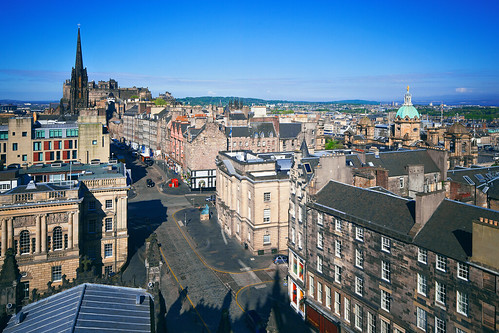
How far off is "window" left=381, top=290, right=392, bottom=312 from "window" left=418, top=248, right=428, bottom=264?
4.08 metres

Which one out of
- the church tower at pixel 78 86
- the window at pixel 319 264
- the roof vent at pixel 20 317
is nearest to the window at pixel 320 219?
the window at pixel 319 264

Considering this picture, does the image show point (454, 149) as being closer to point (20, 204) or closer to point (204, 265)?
point (204, 265)

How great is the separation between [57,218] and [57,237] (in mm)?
2036

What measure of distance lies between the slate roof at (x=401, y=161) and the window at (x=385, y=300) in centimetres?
2827

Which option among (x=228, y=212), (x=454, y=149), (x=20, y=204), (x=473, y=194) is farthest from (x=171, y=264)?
(x=454, y=149)

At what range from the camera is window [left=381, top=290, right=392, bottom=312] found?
28750mm

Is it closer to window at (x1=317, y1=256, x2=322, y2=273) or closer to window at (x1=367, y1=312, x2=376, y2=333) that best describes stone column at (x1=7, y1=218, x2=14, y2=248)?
window at (x1=317, y1=256, x2=322, y2=273)

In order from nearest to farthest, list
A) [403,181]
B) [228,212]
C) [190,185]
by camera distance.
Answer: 1. [403,181]
2. [228,212]
3. [190,185]

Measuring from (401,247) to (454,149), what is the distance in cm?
5279

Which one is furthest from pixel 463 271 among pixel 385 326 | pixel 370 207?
pixel 370 207

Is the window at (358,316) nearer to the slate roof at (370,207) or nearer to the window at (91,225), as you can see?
the slate roof at (370,207)

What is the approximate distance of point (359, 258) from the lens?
31312 millimetres

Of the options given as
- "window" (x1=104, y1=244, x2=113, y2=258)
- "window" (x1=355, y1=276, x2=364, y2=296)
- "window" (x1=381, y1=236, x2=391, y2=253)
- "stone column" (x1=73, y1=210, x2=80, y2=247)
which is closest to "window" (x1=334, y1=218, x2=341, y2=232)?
"window" (x1=355, y1=276, x2=364, y2=296)

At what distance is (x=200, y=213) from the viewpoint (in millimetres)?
71688
